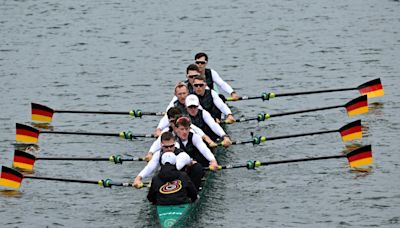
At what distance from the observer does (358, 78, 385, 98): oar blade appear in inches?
1226

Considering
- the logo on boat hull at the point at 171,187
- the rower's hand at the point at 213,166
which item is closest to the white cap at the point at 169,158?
the logo on boat hull at the point at 171,187

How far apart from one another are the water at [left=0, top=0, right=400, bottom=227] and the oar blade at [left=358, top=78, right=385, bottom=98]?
0.48m

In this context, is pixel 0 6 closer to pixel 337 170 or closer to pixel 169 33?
pixel 169 33

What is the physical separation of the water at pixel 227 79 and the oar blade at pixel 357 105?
515 millimetres

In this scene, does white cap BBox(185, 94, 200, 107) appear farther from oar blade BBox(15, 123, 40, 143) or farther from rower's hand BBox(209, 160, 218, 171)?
oar blade BBox(15, 123, 40, 143)

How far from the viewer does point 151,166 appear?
22.3 metres

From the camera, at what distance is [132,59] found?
40844mm

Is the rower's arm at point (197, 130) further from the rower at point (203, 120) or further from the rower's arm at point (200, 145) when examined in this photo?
the rower's arm at point (200, 145)

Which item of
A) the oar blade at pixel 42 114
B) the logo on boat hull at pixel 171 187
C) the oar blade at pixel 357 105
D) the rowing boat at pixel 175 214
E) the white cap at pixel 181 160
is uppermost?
the oar blade at pixel 42 114

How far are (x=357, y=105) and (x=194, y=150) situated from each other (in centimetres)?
731

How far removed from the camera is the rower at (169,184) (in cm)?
2156

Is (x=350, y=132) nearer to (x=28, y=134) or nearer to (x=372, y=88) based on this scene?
(x=372, y=88)

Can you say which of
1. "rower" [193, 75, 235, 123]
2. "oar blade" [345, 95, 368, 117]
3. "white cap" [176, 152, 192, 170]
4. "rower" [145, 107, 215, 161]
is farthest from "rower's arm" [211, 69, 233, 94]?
"white cap" [176, 152, 192, 170]

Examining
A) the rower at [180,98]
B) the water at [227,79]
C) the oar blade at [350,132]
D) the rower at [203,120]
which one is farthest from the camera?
the oar blade at [350,132]
